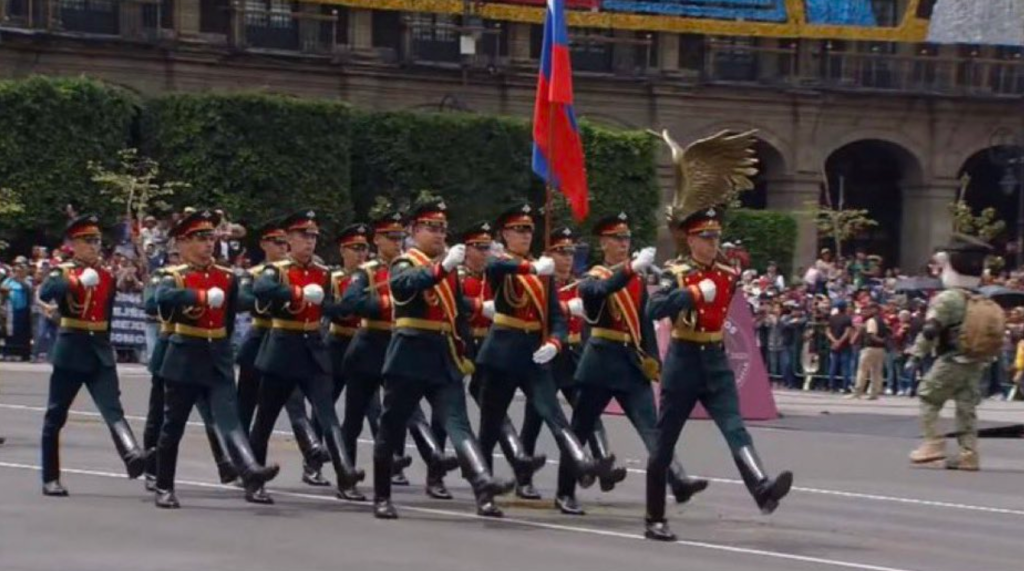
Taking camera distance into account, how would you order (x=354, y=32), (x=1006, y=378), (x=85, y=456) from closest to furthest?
1. (x=85, y=456)
2. (x=1006, y=378)
3. (x=354, y=32)

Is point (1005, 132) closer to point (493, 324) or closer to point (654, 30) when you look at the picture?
point (654, 30)

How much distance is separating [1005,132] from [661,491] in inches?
1689

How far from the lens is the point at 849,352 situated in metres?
32.4

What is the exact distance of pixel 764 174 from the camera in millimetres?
55469

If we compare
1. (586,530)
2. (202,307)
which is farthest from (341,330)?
(586,530)

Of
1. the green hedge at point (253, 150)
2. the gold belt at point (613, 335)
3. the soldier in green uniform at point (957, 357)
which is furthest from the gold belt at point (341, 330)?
the green hedge at point (253, 150)

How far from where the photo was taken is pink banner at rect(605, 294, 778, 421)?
958 inches

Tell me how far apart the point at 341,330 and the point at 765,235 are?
112 feet

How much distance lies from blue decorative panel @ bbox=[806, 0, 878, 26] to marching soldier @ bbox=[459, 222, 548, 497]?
38.6m

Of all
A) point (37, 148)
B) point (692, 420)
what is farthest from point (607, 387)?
point (37, 148)

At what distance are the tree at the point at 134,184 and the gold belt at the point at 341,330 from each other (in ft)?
75.8

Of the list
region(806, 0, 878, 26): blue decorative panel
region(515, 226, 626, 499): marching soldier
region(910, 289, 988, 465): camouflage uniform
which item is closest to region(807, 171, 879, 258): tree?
region(806, 0, 878, 26): blue decorative panel

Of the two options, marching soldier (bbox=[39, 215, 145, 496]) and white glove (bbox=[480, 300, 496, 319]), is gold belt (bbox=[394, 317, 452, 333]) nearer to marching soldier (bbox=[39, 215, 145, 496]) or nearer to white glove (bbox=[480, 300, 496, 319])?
white glove (bbox=[480, 300, 496, 319])

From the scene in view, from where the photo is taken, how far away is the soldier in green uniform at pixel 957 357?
1891 centimetres
